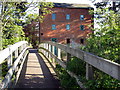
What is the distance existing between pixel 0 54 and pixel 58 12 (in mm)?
28764

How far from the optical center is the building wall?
3011cm

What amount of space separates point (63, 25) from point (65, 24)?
1.32ft

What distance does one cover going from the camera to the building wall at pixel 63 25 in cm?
3011

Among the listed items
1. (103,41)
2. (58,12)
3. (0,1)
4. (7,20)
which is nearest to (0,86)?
(103,41)

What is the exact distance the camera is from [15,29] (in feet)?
22.8

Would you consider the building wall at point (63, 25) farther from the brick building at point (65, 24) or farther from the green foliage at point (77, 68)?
the green foliage at point (77, 68)

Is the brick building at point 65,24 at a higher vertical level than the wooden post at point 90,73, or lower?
higher

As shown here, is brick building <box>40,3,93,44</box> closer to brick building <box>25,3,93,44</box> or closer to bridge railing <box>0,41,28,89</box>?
brick building <box>25,3,93,44</box>

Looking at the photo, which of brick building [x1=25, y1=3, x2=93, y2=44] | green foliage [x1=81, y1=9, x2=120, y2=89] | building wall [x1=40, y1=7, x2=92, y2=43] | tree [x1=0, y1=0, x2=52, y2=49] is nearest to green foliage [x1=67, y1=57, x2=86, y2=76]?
green foliage [x1=81, y1=9, x2=120, y2=89]

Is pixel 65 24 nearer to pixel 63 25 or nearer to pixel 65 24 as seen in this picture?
pixel 65 24

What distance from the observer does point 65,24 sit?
3095 cm

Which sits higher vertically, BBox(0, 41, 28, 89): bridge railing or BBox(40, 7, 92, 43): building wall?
BBox(40, 7, 92, 43): building wall

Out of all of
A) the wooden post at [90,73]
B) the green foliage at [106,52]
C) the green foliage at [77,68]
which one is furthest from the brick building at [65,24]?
the wooden post at [90,73]

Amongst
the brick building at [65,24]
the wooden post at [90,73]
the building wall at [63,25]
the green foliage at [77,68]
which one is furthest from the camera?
the brick building at [65,24]
